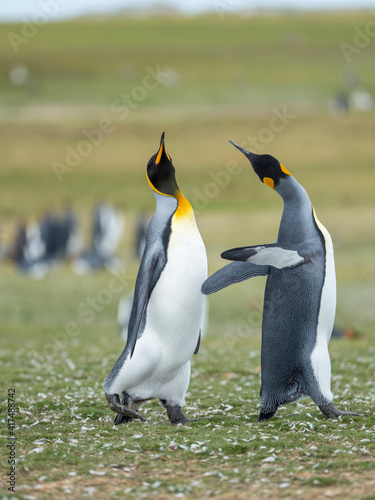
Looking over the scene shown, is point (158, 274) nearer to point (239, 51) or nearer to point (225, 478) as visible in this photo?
Answer: point (225, 478)

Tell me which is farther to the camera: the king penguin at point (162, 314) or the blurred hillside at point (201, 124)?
the blurred hillside at point (201, 124)

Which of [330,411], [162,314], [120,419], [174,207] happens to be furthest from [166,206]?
[330,411]

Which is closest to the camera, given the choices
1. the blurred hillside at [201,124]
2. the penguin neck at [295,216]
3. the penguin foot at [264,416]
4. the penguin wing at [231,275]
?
the penguin wing at [231,275]

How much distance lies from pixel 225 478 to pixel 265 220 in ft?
79.0

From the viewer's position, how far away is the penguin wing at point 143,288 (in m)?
5.99

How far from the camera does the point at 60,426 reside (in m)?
6.20

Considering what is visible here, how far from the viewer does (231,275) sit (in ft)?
19.6

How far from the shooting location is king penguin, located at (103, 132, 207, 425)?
19.7ft

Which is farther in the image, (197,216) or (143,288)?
(197,216)

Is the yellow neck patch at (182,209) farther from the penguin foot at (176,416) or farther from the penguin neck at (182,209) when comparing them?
the penguin foot at (176,416)

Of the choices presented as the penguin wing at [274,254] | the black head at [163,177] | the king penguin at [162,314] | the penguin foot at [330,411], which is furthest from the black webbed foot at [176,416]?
the black head at [163,177]

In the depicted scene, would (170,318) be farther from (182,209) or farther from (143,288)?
(182,209)

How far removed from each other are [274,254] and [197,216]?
2504 cm

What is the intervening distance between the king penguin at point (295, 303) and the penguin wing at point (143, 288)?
465mm
